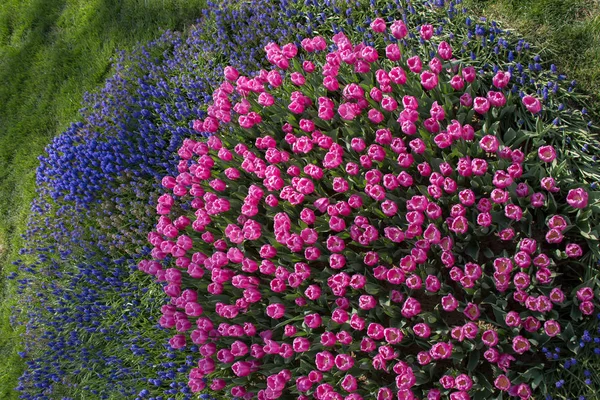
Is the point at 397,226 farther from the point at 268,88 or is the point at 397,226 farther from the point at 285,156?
the point at 268,88

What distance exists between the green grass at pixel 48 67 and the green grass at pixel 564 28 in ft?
10.9

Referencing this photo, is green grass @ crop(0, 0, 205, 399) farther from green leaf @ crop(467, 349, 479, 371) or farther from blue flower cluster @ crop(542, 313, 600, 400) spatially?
blue flower cluster @ crop(542, 313, 600, 400)

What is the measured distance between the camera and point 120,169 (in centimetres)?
483

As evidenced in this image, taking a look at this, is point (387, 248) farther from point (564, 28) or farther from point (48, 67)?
point (48, 67)

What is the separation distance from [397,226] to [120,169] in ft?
9.23

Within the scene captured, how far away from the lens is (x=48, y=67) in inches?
265


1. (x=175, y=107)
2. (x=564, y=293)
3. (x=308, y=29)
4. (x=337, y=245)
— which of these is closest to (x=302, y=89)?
(x=308, y=29)

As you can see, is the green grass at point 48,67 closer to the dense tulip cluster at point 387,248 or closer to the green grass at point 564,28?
the dense tulip cluster at point 387,248

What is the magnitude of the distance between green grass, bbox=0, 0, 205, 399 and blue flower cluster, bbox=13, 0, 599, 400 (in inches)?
21.4

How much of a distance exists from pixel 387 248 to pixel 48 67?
552 cm

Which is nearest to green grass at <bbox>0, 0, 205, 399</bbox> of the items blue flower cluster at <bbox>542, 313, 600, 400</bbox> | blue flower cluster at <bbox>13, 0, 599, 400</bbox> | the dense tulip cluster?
blue flower cluster at <bbox>13, 0, 599, 400</bbox>

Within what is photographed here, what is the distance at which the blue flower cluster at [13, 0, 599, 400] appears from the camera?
3971 mm

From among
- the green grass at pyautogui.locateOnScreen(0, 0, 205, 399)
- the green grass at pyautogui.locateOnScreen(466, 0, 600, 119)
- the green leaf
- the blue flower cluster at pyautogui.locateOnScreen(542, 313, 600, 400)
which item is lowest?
the blue flower cluster at pyautogui.locateOnScreen(542, 313, 600, 400)

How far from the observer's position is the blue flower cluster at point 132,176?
3971mm
